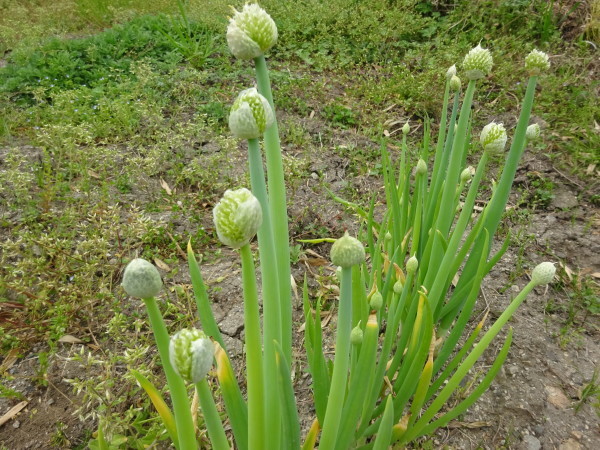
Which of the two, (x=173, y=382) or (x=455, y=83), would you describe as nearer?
(x=173, y=382)

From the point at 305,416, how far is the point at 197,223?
1.31 m

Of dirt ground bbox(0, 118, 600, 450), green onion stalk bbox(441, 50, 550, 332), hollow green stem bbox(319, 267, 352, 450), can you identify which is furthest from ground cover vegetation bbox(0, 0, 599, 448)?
hollow green stem bbox(319, 267, 352, 450)

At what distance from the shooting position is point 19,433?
1.55 m

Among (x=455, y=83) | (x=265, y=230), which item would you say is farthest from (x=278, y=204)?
(x=455, y=83)

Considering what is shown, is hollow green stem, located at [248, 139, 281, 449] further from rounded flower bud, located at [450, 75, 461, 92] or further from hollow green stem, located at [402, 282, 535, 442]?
rounded flower bud, located at [450, 75, 461, 92]

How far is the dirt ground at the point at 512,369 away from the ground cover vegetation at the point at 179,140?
23 mm

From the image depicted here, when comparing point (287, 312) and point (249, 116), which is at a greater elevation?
point (249, 116)

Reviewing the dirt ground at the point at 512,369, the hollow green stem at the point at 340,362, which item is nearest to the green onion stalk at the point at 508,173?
the dirt ground at the point at 512,369

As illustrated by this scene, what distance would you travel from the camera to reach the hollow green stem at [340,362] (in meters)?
0.78

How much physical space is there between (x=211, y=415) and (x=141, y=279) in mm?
277

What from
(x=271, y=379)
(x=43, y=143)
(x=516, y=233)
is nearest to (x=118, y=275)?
(x=43, y=143)

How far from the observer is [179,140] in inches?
113

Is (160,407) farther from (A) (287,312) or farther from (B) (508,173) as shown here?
(B) (508,173)

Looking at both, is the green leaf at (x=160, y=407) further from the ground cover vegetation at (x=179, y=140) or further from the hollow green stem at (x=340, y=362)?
the ground cover vegetation at (x=179, y=140)
